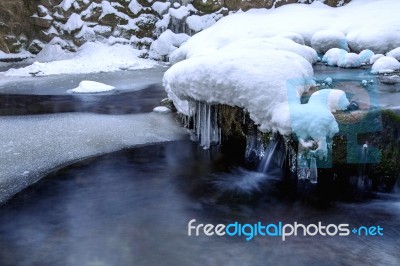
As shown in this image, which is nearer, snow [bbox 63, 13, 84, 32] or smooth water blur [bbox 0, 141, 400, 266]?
smooth water blur [bbox 0, 141, 400, 266]

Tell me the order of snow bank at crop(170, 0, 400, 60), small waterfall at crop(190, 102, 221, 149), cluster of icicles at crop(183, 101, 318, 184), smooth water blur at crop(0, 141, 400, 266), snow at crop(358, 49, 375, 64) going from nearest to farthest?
smooth water blur at crop(0, 141, 400, 266), cluster of icicles at crop(183, 101, 318, 184), small waterfall at crop(190, 102, 221, 149), snow at crop(358, 49, 375, 64), snow bank at crop(170, 0, 400, 60)

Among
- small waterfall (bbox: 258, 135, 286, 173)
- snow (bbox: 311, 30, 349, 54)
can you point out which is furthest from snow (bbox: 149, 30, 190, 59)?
small waterfall (bbox: 258, 135, 286, 173)

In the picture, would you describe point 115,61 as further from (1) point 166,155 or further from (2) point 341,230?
(2) point 341,230

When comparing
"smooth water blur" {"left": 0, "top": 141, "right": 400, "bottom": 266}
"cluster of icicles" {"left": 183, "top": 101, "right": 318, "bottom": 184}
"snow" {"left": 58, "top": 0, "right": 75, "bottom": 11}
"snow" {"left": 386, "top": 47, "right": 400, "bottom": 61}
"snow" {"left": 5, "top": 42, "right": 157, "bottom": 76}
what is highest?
"snow" {"left": 58, "top": 0, "right": 75, "bottom": 11}

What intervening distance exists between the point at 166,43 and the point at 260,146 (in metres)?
18.1

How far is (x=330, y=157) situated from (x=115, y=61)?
19.0 metres

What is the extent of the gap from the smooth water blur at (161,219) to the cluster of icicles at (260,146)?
1.88ft

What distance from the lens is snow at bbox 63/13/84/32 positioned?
25938mm

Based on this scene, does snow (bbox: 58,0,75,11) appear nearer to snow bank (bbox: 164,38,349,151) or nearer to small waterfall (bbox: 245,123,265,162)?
snow bank (bbox: 164,38,349,151)

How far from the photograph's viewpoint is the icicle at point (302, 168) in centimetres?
681

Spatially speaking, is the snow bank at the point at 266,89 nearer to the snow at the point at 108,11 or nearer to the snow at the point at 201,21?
the snow at the point at 201,21

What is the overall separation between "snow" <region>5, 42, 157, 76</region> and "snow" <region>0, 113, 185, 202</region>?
1021 centimetres

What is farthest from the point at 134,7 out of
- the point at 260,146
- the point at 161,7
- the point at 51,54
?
the point at 260,146

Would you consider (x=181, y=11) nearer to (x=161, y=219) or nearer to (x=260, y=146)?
(x=260, y=146)
